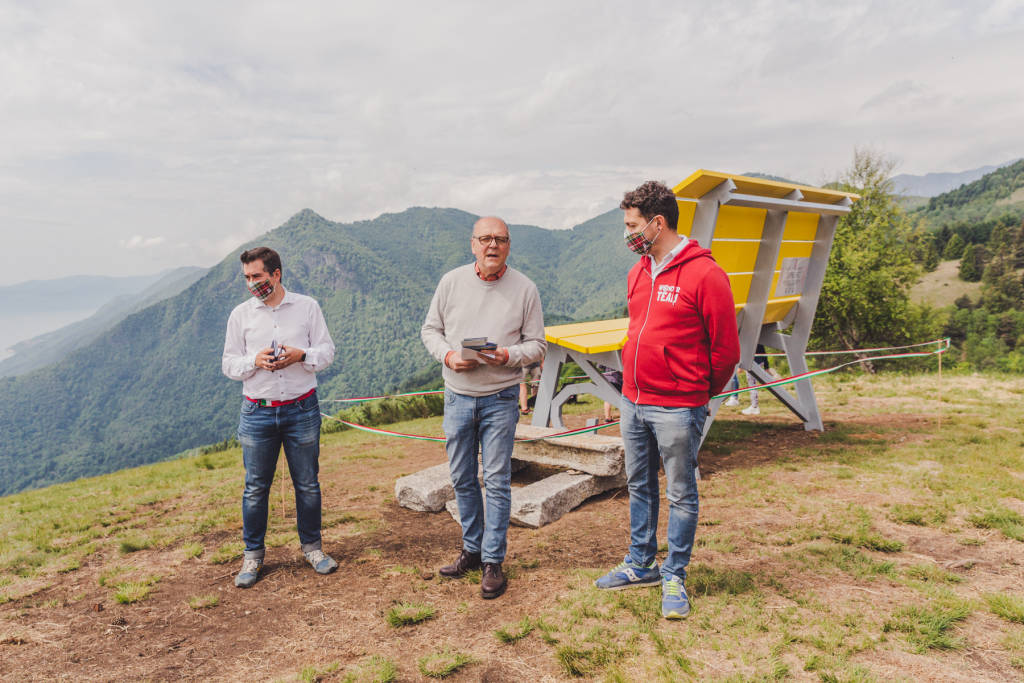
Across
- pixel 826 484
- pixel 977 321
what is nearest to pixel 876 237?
pixel 826 484

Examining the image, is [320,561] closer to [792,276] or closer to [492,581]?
[492,581]

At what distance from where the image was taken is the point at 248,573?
3910mm

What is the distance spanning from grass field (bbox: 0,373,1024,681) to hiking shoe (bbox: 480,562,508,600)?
0.10 metres

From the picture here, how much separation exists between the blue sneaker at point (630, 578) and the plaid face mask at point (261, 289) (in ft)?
9.59

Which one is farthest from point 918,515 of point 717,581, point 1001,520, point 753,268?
point 753,268

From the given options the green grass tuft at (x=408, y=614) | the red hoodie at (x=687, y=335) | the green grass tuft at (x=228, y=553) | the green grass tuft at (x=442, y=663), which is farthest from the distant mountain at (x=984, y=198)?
the green grass tuft at (x=442, y=663)

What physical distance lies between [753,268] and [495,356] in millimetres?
→ 3390

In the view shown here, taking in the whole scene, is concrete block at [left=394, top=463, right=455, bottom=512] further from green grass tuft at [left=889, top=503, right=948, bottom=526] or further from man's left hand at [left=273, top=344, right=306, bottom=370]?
green grass tuft at [left=889, top=503, right=948, bottom=526]

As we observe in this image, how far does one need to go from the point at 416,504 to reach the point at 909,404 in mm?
7356

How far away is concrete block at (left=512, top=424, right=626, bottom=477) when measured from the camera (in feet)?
16.9

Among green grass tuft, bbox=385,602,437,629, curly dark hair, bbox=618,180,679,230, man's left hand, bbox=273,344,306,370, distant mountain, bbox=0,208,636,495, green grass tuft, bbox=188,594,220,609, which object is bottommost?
distant mountain, bbox=0,208,636,495

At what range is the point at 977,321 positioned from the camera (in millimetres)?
57844

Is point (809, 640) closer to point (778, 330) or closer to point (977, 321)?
point (778, 330)

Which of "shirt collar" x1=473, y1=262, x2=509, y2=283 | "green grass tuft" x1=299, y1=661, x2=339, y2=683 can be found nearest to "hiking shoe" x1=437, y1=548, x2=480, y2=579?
"green grass tuft" x1=299, y1=661, x2=339, y2=683
